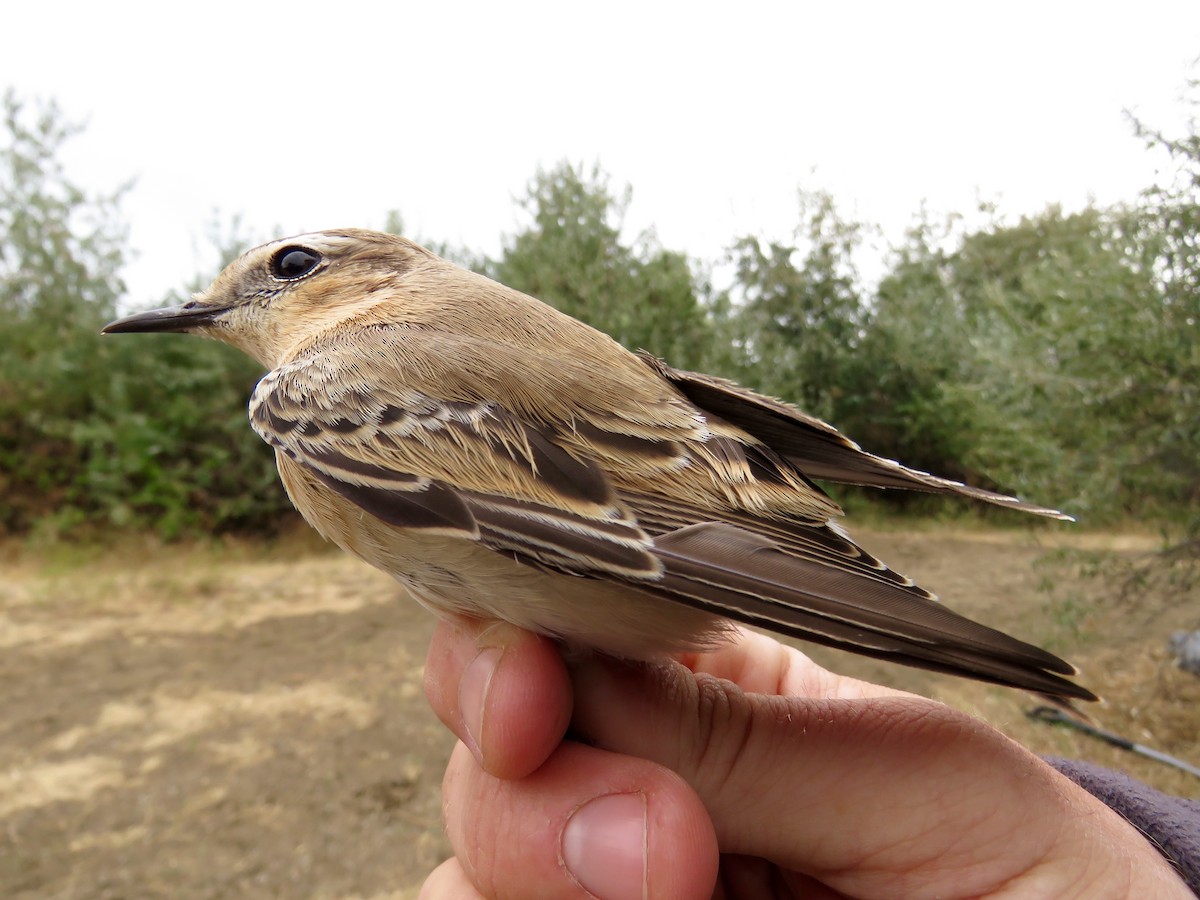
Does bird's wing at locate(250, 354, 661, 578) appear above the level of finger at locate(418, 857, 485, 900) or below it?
above

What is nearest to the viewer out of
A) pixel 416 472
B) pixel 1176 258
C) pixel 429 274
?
pixel 416 472

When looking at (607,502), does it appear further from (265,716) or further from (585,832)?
(265,716)

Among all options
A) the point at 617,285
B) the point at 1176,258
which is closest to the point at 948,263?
the point at 617,285

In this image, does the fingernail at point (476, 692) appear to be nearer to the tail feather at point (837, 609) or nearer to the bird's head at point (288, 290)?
the tail feather at point (837, 609)

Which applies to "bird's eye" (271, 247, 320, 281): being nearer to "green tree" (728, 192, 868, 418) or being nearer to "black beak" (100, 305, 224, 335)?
"black beak" (100, 305, 224, 335)

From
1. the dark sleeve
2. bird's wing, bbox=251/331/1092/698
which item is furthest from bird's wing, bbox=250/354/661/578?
the dark sleeve

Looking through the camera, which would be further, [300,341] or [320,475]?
[300,341]

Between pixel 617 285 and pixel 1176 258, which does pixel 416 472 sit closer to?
pixel 1176 258
